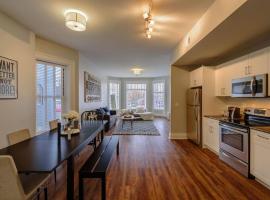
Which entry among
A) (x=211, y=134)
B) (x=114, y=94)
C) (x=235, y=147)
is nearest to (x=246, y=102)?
(x=211, y=134)

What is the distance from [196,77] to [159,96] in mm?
7234

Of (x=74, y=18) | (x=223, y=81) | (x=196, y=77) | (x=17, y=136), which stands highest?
(x=74, y=18)

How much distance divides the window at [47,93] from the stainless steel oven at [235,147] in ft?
13.2

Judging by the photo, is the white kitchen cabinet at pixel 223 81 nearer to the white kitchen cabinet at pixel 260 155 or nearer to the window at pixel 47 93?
the white kitchen cabinet at pixel 260 155

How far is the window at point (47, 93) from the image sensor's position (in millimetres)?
4402

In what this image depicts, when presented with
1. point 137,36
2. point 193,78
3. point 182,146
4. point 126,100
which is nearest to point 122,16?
point 137,36

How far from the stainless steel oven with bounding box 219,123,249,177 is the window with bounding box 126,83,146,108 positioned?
916 cm

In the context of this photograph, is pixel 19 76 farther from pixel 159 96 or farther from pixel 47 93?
pixel 159 96

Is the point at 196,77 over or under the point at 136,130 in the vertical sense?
over

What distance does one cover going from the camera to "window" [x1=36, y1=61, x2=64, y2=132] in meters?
4.40

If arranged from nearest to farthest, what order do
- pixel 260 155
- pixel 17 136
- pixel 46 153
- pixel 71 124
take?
pixel 46 153 → pixel 17 136 → pixel 260 155 → pixel 71 124

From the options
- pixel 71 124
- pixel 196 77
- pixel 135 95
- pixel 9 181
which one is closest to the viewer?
pixel 9 181

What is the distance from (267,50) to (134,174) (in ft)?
9.74

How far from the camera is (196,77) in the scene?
516cm
